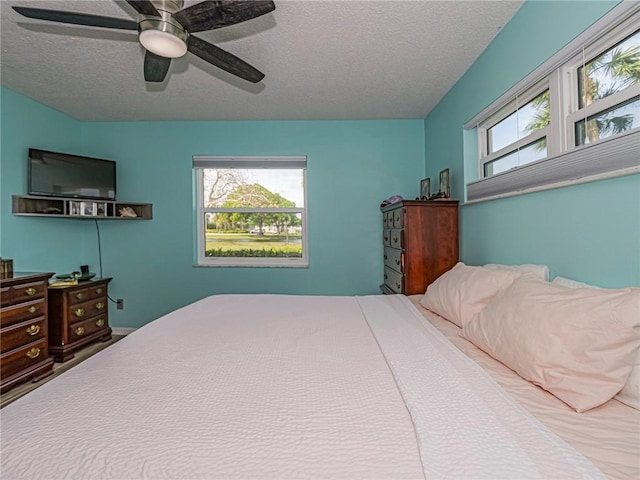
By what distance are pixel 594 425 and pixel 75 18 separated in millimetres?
2474

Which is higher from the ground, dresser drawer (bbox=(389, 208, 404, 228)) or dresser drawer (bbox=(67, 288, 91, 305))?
dresser drawer (bbox=(389, 208, 404, 228))

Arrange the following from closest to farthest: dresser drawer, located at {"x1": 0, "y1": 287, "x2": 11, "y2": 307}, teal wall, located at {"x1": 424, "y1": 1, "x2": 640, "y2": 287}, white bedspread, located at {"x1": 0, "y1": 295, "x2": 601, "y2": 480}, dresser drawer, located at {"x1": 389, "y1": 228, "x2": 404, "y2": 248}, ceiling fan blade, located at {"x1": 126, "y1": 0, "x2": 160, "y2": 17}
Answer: white bedspread, located at {"x1": 0, "y1": 295, "x2": 601, "y2": 480}, teal wall, located at {"x1": 424, "y1": 1, "x2": 640, "y2": 287}, ceiling fan blade, located at {"x1": 126, "y1": 0, "x2": 160, "y2": 17}, dresser drawer, located at {"x1": 0, "y1": 287, "x2": 11, "y2": 307}, dresser drawer, located at {"x1": 389, "y1": 228, "x2": 404, "y2": 248}

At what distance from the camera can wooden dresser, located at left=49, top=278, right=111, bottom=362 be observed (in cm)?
272

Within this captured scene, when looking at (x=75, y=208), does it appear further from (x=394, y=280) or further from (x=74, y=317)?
(x=394, y=280)

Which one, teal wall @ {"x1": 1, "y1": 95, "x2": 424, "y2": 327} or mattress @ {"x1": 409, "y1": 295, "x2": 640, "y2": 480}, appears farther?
teal wall @ {"x1": 1, "y1": 95, "x2": 424, "y2": 327}

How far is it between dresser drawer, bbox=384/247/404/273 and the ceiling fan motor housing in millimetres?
2014

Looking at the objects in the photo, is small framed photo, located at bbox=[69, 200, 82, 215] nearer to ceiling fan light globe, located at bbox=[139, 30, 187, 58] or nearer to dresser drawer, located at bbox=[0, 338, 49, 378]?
dresser drawer, located at bbox=[0, 338, 49, 378]

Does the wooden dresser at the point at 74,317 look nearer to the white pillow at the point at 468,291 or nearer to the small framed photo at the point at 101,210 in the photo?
the small framed photo at the point at 101,210

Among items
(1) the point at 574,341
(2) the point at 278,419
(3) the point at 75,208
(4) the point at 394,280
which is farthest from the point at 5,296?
(1) the point at 574,341

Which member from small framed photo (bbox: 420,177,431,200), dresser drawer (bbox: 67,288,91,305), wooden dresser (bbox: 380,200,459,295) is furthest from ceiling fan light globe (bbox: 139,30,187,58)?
dresser drawer (bbox: 67,288,91,305)

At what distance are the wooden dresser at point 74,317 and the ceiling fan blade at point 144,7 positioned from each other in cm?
256

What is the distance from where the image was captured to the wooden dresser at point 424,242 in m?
2.38

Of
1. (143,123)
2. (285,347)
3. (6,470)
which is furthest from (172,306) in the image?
(6,470)

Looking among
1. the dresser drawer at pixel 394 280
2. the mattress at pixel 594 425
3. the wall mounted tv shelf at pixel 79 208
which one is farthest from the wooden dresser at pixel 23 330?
the mattress at pixel 594 425
